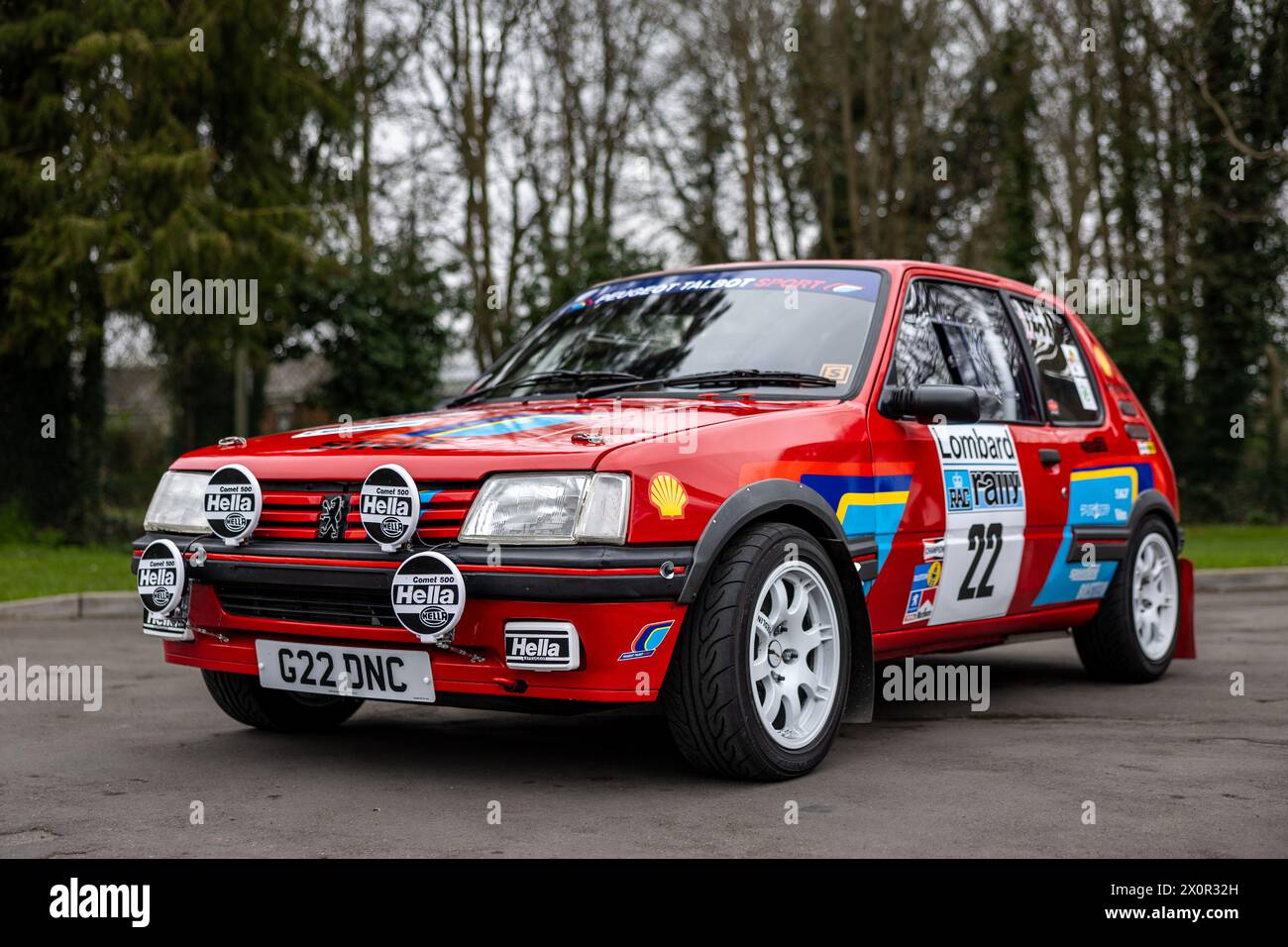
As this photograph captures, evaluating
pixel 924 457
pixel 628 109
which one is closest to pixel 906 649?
pixel 924 457

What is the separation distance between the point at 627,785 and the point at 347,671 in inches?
35.6

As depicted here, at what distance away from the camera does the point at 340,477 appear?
178 inches

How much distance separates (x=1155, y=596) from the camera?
23.5 feet

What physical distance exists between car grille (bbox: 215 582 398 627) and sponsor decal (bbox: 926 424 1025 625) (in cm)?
195

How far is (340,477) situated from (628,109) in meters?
22.1

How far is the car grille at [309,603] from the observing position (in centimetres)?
438

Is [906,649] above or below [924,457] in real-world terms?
below

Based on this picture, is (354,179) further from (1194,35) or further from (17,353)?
(1194,35)

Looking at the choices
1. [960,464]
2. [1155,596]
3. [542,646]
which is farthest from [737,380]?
[1155,596]

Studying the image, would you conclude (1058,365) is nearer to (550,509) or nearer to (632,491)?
(632,491)

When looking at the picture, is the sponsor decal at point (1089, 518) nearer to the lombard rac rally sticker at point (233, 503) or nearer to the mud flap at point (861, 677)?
the mud flap at point (861, 677)

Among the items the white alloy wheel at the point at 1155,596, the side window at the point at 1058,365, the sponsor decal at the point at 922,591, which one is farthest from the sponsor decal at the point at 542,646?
the white alloy wheel at the point at 1155,596
